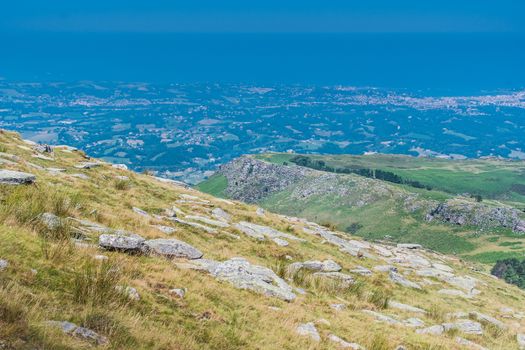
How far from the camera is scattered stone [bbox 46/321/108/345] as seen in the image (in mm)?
9312

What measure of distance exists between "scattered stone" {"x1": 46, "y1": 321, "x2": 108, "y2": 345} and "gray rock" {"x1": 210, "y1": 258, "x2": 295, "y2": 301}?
7.80 metres

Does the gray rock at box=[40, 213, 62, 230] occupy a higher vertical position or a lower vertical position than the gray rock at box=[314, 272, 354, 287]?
higher

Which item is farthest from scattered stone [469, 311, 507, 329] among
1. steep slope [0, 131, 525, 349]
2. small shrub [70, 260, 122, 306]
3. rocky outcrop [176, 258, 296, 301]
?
small shrub [70, 260, 122, 306]

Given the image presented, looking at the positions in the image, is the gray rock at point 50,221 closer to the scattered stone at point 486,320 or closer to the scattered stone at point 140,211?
the scattered stone at point 140,211

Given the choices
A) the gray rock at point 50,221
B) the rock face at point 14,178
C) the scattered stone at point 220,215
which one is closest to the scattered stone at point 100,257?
the gray rock at point 50,221

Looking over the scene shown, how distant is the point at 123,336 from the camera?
32.6 feet

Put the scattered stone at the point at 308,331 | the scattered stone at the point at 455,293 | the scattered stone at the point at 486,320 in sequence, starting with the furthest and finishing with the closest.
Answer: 1. the scattered stone at the point at 455,293
2. the scattered stone at the point at 486,320
3. the scattered stone at the point at 308,331

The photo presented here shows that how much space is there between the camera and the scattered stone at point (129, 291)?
1169 cm

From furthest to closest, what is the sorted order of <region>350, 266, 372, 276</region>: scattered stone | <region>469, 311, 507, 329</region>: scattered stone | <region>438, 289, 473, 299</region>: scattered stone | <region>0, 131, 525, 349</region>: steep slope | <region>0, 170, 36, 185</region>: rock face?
<region>438, 289, 473, 299</region>: scattered stone → <region>350, 266, 372, 276</region>: scattered stone → <region>469, 311, 507, 329</region>: scattered stone → <region>0, 170, 36, 185</region>: rock face → <region>0, 131, 525, 349</region>: steep slope

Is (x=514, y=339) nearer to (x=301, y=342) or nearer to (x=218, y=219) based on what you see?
(x=301, y=342)

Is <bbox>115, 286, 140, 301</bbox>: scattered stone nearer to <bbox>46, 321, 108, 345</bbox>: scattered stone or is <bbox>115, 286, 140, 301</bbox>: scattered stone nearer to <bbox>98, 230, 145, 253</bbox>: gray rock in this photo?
<bbox>46, 321, 108, 345</bbox>: scattered stone

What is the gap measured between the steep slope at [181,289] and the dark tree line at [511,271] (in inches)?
5308

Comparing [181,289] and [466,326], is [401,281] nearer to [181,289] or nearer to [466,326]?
[466,326]

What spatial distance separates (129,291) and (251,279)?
6.83 meters
